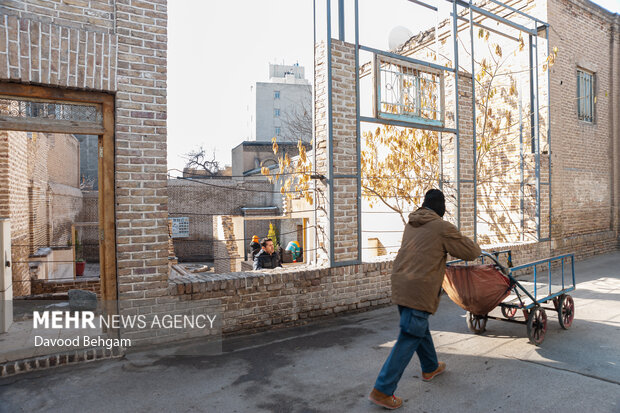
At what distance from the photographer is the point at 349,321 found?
6301 mm

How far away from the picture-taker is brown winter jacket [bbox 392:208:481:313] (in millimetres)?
3770

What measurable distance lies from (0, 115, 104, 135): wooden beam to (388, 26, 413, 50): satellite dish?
38.6ft

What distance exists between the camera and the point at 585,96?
12.3 meters

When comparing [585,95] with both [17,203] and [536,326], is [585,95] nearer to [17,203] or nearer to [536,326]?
[536,326]

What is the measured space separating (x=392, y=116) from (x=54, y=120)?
16.3ft

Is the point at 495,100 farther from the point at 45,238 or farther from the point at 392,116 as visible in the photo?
the point at 45,238

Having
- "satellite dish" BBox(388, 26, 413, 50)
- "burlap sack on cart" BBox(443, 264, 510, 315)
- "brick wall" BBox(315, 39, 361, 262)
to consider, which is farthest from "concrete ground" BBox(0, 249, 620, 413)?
"satellite dish" BBox(388, 26, 413, 50)

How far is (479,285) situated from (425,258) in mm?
1272

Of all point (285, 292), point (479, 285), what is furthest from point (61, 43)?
point (479, 285)

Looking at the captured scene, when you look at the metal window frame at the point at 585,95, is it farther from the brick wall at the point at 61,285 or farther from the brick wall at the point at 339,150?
the brick wall at the point at 61,285

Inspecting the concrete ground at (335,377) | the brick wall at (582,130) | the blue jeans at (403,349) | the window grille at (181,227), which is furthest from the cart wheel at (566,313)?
the window grille at (181,227)

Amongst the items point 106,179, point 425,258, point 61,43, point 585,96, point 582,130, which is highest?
point 585,96

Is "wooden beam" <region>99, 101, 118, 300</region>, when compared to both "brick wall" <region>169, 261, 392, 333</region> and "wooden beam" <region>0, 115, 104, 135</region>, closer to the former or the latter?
"wooden beam" <region>0, 115, 104, 135</region>

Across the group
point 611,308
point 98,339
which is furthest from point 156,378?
point 611,308
